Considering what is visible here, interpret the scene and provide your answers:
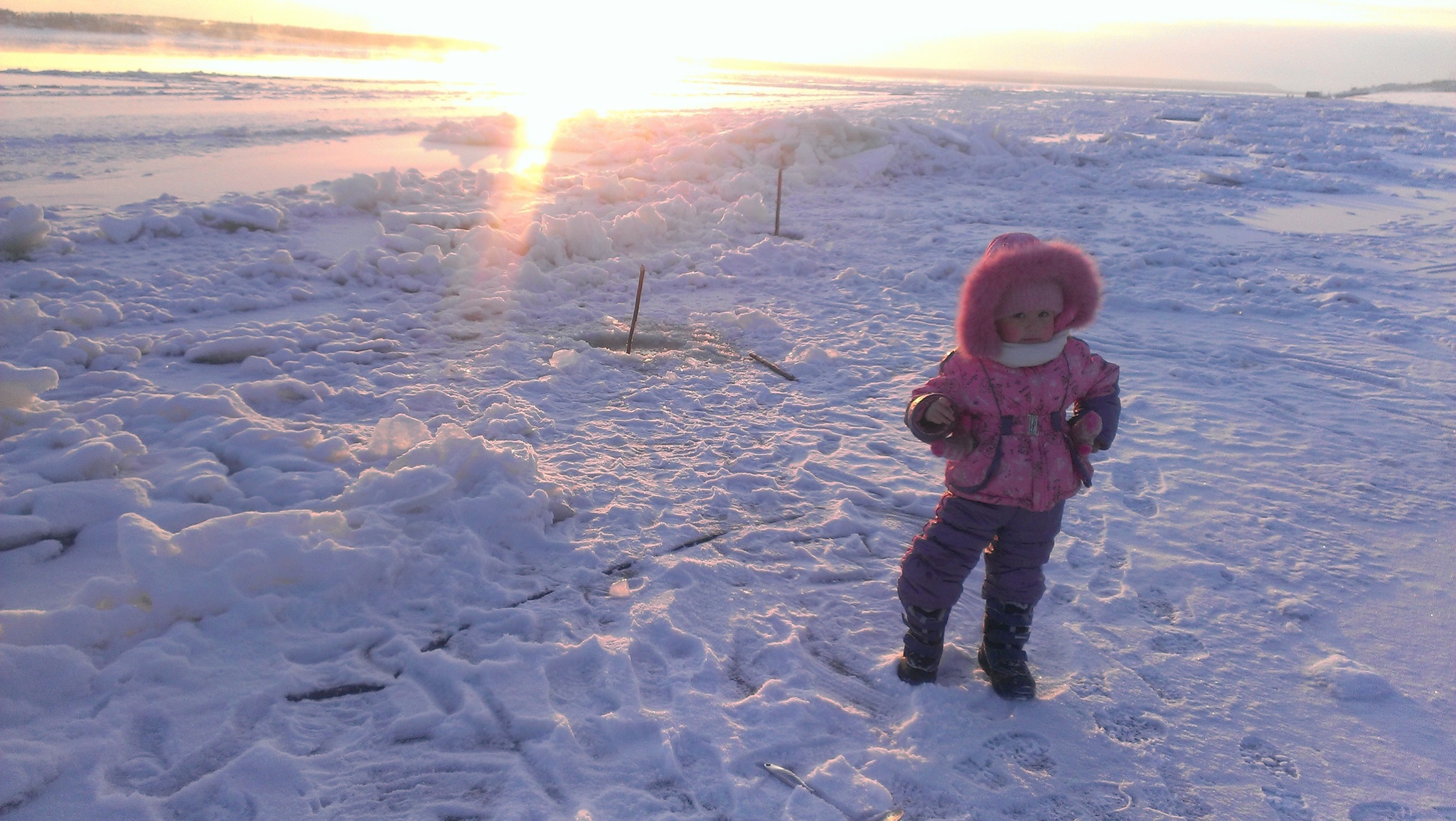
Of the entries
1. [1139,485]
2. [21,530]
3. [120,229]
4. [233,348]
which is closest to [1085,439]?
[1139,485]

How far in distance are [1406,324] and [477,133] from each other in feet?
50.5

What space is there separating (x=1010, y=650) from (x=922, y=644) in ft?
0.90

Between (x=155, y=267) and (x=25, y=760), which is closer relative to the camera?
(x=25, y=760)

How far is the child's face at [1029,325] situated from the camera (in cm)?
217

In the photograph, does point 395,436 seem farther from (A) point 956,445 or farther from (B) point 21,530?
A: (A) point 956,445

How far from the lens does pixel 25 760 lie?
79.1 inches

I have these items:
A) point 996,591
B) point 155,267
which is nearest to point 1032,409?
point 996,591

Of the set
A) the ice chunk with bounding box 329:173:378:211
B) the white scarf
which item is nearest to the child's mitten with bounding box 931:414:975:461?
the white scarf

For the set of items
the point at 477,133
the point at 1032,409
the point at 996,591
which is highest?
the point at 477,133

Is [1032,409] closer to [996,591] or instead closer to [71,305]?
[996,591]

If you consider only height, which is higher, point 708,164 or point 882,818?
point 708,164

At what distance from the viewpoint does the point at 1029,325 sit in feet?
7.14

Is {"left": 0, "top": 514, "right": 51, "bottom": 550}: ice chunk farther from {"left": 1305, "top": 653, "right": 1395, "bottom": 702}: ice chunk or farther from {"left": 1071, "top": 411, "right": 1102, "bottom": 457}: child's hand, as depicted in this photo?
{"left": 1305, "top": 653, "right": 1395, "bottom": 702}: ice chunk

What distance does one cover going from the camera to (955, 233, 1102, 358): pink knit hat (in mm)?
2146
